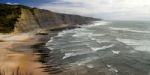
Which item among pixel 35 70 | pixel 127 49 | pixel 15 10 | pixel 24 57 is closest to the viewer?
pixel 35 70

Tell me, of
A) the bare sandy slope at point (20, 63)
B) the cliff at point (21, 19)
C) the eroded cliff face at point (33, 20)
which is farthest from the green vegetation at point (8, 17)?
the bare sandy slope at point (20, 63)

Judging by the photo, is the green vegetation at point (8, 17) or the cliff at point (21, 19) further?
the cliff at point (21, 19)

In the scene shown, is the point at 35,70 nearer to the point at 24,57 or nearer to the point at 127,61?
the point at 24,57

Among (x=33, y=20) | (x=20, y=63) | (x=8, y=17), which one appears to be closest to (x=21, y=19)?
(x=8, y=17)

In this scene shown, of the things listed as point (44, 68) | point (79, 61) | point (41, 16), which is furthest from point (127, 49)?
point (41, 16)

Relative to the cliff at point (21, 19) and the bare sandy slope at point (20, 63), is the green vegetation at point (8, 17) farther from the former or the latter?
the bare sandy slope at point (20, 63)

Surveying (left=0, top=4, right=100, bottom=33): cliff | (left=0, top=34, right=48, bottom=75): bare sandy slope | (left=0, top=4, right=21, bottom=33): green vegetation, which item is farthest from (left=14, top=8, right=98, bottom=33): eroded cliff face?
(left=0, top=34, right=48, bottom=75): bare sandy slope

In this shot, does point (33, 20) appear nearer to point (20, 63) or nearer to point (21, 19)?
point (21, 19)

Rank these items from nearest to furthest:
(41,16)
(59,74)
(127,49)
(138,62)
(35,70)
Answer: (59,74) < (35,70) < (138,62) < (127,49) < (41,16)

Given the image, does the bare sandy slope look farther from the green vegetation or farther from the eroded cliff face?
the eroded cliff face
